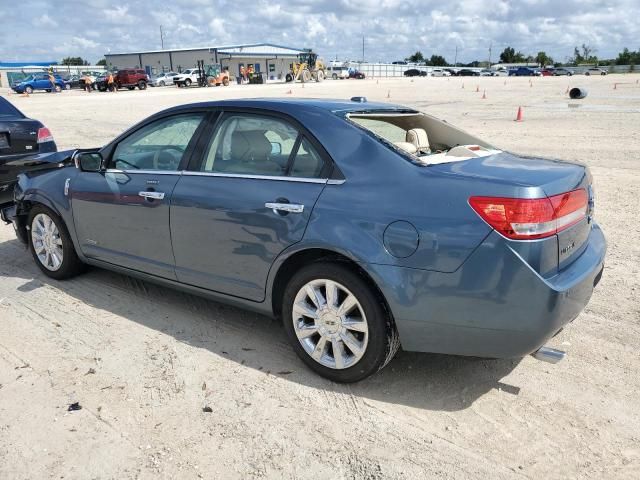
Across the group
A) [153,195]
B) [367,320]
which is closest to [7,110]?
[153,195]

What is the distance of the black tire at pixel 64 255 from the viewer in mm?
4852

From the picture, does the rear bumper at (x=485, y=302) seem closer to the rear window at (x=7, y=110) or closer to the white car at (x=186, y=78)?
the rear window at (x=7, y=110)

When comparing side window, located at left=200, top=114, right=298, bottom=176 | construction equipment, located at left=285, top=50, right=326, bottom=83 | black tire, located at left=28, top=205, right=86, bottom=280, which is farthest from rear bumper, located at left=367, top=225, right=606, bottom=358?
construction equipment, located at left=285, top=50, right=326, bottom=83

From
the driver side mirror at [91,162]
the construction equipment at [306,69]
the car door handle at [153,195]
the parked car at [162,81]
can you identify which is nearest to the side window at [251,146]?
the car door handle at [153,195]

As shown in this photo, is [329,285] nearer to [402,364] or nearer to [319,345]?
[319,345]

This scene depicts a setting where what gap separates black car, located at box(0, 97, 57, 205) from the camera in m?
6.62

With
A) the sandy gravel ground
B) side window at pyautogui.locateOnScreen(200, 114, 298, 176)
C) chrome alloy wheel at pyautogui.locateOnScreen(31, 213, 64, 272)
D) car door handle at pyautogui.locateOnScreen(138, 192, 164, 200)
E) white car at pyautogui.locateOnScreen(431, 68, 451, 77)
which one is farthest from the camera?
white car at pyautogui.locateOnScreen(431, 68, 451, 77)

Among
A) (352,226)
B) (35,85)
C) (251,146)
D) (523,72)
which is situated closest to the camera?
(352,226)

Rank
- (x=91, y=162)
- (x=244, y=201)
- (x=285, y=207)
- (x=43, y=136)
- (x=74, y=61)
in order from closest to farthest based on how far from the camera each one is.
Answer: (x=285, y=207) < (x=244, y=201) < (x=91, y=162) < (x=43, y=136) < (x=74, y=61)

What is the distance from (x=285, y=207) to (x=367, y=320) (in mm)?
834

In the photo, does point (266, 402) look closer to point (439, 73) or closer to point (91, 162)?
point (91, 162)

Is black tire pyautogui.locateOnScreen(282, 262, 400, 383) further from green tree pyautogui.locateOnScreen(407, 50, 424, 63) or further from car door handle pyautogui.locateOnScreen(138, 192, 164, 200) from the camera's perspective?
green tree pyautogui.locateOnScreen(407, 50, 424, 63)

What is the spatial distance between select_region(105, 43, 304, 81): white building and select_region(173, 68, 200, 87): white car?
79.5 feet

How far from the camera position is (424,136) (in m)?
4.15
